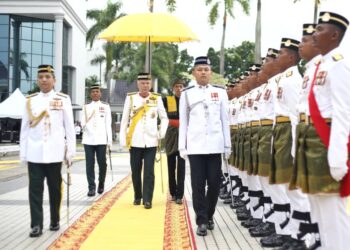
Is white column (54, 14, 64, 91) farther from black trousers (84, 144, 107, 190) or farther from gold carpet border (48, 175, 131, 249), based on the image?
gold carpet border (48, 175, 131, 249)

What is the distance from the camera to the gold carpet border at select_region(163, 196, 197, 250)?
6.17 metres

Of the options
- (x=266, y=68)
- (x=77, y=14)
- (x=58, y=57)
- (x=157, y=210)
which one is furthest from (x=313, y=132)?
(x=77, y=14)

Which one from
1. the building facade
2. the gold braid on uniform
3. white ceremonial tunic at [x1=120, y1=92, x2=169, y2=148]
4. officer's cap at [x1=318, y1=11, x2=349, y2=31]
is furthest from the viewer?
the building facade

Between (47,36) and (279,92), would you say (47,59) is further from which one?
(279,92)

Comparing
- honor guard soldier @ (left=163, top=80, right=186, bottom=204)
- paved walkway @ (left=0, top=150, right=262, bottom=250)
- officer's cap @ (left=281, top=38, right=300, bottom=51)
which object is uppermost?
officer's cap @ (left=281, top=38, right=300, bottom=51)

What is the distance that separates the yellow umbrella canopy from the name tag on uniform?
12.3ft

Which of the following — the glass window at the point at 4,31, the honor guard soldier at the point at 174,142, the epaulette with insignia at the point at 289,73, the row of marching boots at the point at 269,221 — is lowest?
the row of marching boots at the point at 269,221

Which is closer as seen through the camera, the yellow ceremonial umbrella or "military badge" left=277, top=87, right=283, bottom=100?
"military badge" left=277, top=87, right=283, bottom=100

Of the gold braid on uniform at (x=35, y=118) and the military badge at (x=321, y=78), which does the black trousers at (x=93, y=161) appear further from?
the military badge at (x=321, y=78)

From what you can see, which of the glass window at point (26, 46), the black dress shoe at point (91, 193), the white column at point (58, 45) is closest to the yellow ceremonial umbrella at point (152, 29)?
the black dress shoe at point (91, 193)

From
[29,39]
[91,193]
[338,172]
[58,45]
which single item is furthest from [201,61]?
[29,39]

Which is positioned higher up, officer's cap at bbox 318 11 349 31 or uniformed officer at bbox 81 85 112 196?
officer's cap at bbox 318 11 349 31

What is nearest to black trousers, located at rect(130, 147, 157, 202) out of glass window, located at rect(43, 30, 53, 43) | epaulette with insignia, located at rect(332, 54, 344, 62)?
epaulette with insignia, located at rect(332, 54, 344, 62)

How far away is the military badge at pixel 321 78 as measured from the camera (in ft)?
13.8
